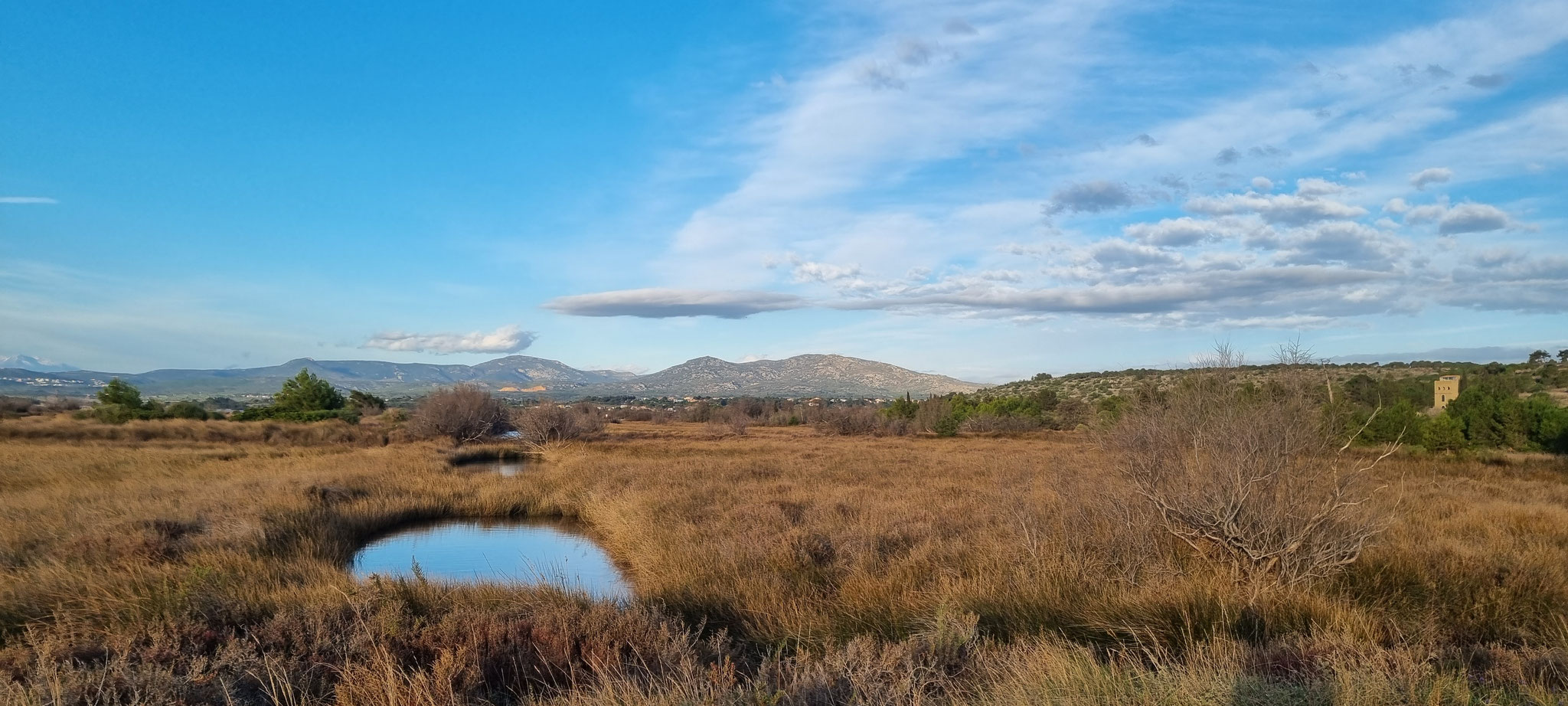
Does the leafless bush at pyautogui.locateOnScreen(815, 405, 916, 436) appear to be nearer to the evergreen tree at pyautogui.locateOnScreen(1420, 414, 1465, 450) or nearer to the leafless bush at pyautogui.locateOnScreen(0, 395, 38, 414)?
the evergreen tree at pyautogui.locateOnScreen(1420, 414, 1465, 450)

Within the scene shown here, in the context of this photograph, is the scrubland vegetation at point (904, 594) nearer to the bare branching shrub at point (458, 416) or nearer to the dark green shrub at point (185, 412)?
the bare branching shrub at point (458, 416)

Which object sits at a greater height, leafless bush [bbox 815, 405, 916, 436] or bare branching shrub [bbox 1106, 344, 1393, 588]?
bare branching shrub [bbox 1106, 344, 1393, 588]

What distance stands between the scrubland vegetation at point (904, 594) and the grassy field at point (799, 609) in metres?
0.04

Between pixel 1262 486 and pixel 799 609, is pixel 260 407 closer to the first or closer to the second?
pixel 799 609

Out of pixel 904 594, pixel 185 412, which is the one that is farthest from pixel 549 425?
pixel 904 594

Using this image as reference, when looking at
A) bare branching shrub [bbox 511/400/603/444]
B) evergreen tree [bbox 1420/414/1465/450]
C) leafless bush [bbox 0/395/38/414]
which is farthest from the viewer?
leafless bush [bbox 0/395/38/414]

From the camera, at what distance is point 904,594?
8.10 metres

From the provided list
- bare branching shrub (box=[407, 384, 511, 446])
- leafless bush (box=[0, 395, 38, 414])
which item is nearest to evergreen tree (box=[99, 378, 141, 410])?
leafless bush (box=[0, 395, 38, 414])

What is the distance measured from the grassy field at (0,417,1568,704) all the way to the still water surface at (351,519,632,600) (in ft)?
1.95

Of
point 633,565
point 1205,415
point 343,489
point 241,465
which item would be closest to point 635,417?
point 241,465

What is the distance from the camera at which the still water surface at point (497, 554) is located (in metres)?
12.0

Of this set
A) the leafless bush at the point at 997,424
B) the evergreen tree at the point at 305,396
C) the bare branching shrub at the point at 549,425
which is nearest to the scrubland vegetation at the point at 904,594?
the bare branching shrub at the point at 549,425

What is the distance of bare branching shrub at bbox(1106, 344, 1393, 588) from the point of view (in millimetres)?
8023

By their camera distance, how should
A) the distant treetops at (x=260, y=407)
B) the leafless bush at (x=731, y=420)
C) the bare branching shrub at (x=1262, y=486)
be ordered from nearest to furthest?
the bare branching shrub at (x=1262, y=486)
the distant treetops at (x=260, y=407)
the leafless bush at (x=731, y=420)
